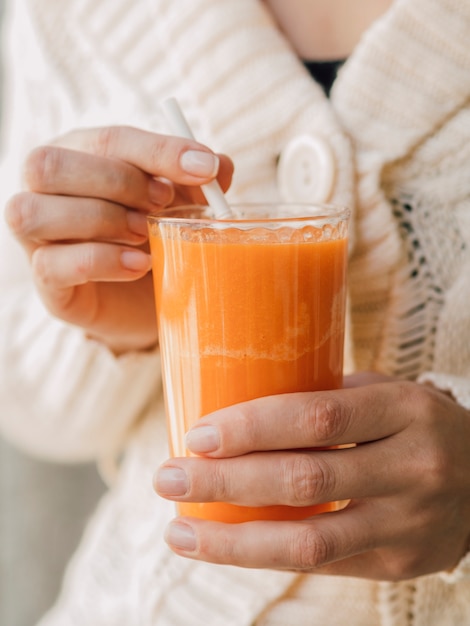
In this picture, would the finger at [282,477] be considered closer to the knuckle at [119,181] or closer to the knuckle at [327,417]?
the knuckle at [327,417]

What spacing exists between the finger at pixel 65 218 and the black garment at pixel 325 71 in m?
0.36

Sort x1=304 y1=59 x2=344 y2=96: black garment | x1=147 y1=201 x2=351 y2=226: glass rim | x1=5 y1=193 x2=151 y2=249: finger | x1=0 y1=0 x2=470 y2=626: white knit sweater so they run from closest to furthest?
x1=147 y1=201 x2=351 y2=226: glass rim → x1=5 y1=193 x2=151 y2=249: finger → x1=0 y1=0 x2=470 y2=626: white knit sweater → x1=304 y1=59 x2=344 y2=96: black garment

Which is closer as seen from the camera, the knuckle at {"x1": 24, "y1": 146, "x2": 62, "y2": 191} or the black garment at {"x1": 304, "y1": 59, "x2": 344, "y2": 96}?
the knuckle at {"x1": 24, "y1": 146, "x2": 62, "y2": 191}

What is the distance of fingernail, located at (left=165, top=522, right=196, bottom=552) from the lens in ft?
1.77

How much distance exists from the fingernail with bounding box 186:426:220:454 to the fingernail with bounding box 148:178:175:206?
231 millimetres

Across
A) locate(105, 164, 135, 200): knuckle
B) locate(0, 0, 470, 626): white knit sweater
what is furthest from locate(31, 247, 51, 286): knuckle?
locate(0, 0, 470, 626): white knit sweater

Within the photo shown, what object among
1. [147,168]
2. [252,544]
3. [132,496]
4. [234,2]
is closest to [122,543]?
[132,496]

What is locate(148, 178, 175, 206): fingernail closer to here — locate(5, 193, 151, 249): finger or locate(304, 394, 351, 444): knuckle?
locate(5, 193, 151, 249): finger

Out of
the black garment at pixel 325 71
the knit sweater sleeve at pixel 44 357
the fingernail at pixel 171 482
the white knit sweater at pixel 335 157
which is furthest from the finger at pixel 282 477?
the black garment at pixel 325 71

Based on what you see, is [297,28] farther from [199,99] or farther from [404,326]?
[404,326]

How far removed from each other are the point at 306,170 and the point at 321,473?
0.35 metres

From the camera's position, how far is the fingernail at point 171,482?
516 millimetres

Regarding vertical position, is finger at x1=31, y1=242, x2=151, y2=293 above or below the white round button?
below

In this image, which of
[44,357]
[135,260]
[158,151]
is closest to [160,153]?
[158,151]
